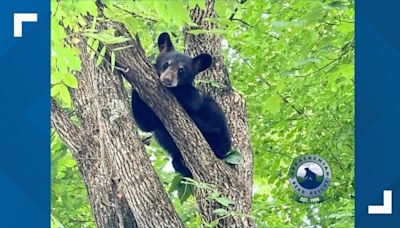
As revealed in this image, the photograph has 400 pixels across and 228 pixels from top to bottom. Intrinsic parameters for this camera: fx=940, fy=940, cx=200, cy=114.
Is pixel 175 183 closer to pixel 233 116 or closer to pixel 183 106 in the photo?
pixel 183 106

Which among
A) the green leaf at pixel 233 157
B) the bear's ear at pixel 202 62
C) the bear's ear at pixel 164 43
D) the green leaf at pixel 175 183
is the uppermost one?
the bear's ear at pixel 164 43

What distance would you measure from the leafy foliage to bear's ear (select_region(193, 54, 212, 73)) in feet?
0.26

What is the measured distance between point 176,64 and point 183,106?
0.18 meters

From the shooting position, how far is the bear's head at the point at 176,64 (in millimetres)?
3586

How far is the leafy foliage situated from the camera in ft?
10.6

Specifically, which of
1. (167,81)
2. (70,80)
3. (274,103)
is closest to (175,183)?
(167,81)

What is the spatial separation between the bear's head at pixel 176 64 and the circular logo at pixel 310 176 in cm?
56
